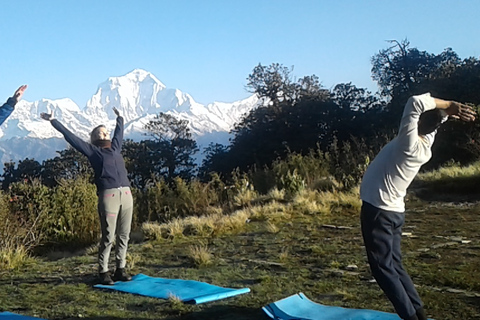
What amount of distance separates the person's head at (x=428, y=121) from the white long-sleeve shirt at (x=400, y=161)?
0.13 feet

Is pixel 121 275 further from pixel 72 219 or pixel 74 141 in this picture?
pixel 72 219

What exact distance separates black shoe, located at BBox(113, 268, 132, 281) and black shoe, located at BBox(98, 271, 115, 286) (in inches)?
3.1

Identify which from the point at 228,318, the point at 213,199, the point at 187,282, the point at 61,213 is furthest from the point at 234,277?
the point at 213,199

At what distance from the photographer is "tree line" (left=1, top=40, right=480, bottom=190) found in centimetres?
2723

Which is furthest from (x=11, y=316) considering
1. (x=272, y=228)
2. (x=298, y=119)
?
(x=298, y=119)

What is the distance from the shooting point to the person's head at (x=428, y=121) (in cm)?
276

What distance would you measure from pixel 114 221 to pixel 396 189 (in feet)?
9.06

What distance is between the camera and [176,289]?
4082mm

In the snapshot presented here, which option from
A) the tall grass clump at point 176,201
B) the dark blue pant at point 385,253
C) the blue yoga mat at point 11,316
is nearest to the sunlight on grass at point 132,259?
the blue yoga mat at point 11,316

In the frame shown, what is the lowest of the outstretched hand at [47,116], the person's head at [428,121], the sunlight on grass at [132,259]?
the sunlight on grass at [132,259]

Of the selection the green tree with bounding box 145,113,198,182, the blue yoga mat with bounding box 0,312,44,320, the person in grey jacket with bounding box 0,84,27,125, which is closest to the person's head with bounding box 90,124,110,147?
the person in grey jacket with bounding box 0,84,27,125

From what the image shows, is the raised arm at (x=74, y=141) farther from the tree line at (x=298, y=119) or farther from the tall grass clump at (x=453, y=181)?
the tree line at (x=298, y=119)

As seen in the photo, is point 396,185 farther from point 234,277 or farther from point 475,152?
point 475,152

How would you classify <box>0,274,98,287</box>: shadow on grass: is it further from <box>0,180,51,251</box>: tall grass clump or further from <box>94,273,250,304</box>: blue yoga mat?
<box>0,180,51,251</box>: tall grass clump
